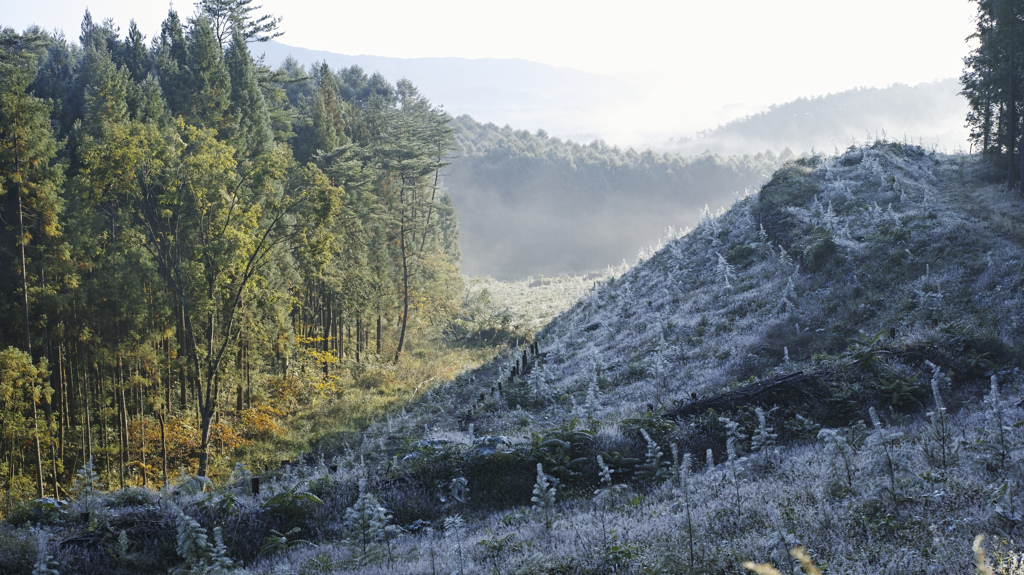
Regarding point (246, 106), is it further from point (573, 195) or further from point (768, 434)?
point (573, 195)

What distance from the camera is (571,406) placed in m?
16.8

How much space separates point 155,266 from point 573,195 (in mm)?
147067

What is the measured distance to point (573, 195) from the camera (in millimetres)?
166125

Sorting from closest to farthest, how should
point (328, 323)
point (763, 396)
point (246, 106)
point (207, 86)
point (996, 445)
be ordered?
point (996, 445)
point (763, 396)
point (207, 86)
point (246, 106)
point (328, 323)

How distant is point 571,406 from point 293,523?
8981 mm

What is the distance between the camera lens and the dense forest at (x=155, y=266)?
20391 millimetres

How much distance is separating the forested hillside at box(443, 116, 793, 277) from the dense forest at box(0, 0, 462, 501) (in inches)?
4399

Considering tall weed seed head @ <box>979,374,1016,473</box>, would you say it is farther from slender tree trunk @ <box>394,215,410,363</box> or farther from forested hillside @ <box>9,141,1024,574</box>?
slender tree trunk @ <box>394,215,410,363</box>

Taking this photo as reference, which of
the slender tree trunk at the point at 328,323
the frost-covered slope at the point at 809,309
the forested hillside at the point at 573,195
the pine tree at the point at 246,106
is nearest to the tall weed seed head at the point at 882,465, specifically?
the frost-covered slope at the point at 809,309

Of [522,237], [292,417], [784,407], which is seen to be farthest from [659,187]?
[784,407]

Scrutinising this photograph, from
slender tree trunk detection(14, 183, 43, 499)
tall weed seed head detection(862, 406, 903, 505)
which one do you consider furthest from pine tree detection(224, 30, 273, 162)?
tall weed seed head detection(862, 406, 903, 505)

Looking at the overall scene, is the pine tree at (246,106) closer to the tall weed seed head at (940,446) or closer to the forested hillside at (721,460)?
the forested hillside at (721,460)

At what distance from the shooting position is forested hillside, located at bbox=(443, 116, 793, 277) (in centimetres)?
15238

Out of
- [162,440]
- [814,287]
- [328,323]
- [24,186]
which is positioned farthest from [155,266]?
[814,287]
